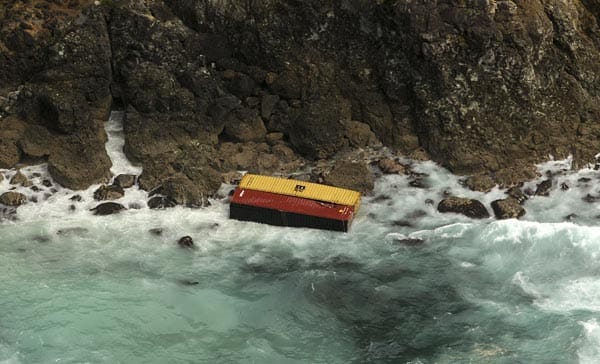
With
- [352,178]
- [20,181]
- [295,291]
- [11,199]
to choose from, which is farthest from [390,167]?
[11,199]

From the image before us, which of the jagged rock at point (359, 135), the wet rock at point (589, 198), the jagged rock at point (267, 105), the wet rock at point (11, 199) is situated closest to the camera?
the wet rock at point (589, 198)

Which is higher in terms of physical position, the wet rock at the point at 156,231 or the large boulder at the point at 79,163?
the large boulder at the point at 79,163

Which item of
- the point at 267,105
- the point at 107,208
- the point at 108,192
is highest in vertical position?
the point at 267,105

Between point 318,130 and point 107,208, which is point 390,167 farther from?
point 107,208

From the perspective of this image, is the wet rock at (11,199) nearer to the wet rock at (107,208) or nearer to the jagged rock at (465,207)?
the wet rock at (107,208)

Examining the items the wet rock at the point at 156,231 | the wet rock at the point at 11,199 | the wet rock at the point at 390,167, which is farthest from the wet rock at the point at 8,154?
the wet rock at the point at 390,167

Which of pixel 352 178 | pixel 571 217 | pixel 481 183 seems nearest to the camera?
pixel 571 217

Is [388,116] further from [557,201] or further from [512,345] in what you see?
[512,345]
